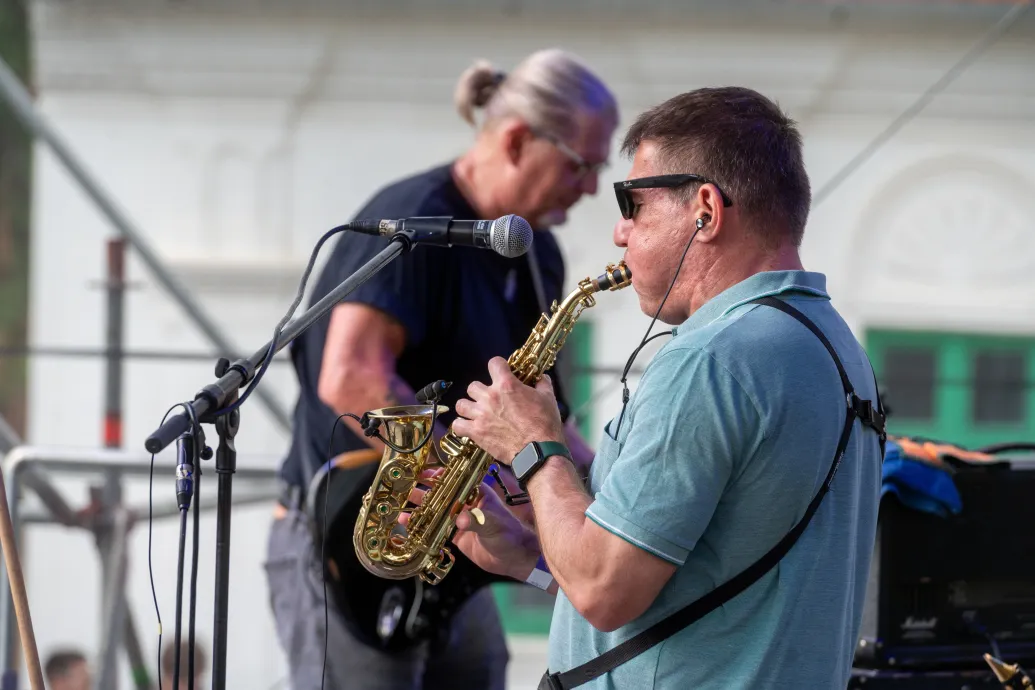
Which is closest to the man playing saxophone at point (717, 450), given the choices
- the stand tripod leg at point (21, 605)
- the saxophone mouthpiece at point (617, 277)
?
the saxophone mouthpiece at point (617, 277)

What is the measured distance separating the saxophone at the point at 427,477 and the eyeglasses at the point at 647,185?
18cm

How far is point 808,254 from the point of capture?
5.44 meters

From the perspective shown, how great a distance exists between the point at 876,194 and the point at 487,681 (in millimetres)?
3470

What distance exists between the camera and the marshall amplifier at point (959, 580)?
2672 millimetres

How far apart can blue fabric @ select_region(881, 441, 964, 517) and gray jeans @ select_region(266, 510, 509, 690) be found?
3.43 ft

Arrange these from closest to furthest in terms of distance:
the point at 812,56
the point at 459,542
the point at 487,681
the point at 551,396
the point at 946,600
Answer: the point at 551,396
the point at 459,542
the point at 946,600
the point at 487,681
the point at 812,56

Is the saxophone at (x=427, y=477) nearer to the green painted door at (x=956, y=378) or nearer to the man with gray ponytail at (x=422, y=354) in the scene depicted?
the man with gray ponytail at (x=422, y=354)

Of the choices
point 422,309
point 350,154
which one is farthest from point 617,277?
point 350,154

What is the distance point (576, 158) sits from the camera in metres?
3.04

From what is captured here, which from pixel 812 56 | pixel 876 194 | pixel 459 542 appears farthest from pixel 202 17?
pixel 459 542

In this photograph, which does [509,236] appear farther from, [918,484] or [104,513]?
[104,513]

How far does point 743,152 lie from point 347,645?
163 centimetres

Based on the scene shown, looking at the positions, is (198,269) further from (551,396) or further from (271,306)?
(551,396)

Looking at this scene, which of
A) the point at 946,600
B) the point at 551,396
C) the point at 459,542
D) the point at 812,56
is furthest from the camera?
the point at 812,56
